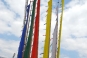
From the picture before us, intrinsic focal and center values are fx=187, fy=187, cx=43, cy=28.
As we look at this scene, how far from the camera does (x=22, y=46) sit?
11.0 metres

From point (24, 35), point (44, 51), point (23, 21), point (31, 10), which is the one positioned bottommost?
point (44, 51)

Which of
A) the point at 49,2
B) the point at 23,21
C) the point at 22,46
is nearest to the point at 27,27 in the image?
the point at 23,21

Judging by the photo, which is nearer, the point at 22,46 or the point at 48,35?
the point at 22,46

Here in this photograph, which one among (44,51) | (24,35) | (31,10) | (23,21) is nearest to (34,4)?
(31,10)

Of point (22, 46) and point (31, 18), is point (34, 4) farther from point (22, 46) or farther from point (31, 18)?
point (22, 46)

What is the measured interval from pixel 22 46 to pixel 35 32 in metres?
1.18

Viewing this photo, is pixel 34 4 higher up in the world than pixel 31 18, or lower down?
higher up

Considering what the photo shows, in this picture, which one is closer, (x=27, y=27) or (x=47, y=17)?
(x=27, y=27)

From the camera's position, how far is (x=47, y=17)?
12.5 meters

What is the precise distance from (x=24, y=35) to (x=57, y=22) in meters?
3.47

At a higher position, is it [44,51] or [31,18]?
[31,18]

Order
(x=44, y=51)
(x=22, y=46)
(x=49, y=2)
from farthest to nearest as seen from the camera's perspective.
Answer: (x=49, y=2) → (x=44, y=51) → (x=22, y=46)

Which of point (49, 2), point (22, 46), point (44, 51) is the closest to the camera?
point (22, 46)

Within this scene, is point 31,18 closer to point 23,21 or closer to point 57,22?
point 23,21
